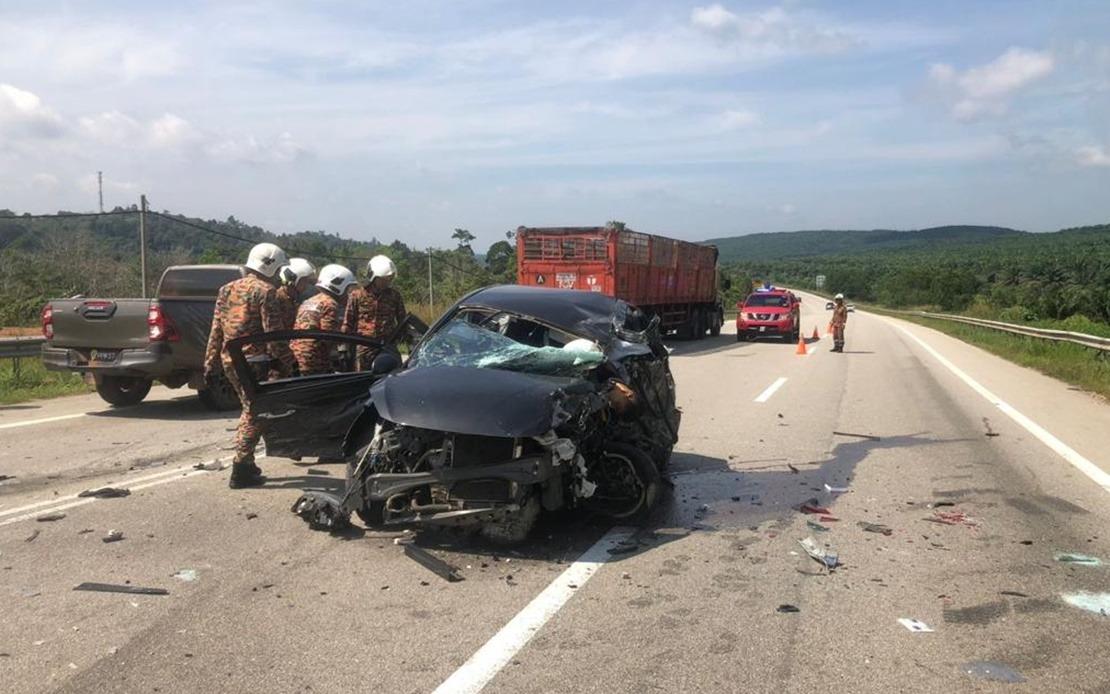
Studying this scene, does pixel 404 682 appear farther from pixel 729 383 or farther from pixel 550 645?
pixel 729 383

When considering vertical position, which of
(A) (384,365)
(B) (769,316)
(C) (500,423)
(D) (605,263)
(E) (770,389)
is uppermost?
(D) (605,263)

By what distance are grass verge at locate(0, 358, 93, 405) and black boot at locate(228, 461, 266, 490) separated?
7.22 m

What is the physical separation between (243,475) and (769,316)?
24.1 meters

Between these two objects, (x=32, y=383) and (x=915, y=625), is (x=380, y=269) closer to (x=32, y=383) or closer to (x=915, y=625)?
(x=915, y=625)

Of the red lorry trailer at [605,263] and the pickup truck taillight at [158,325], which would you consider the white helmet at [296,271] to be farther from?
Answer: the red lorry trailer at [605,263]

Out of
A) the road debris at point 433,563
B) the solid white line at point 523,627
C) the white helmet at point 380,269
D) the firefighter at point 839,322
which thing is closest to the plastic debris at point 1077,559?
the solid white line at point 523,627

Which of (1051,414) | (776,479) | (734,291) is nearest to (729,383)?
(1051,414)

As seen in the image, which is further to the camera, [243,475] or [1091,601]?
[243,475]

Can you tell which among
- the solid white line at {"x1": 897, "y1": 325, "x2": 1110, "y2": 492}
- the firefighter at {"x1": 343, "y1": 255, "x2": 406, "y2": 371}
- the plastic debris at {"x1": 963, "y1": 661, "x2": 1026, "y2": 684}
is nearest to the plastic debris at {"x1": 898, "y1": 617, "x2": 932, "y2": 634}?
the plastic debris at {"x1": 963, "y1": 661, "x2": 1026, "y2": 684}

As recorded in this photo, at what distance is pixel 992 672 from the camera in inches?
156

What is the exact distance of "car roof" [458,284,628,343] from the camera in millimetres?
7219

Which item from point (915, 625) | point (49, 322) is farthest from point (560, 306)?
point (49, 322)

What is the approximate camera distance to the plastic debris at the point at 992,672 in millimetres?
3885

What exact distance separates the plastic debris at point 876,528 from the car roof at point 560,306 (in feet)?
7.66
